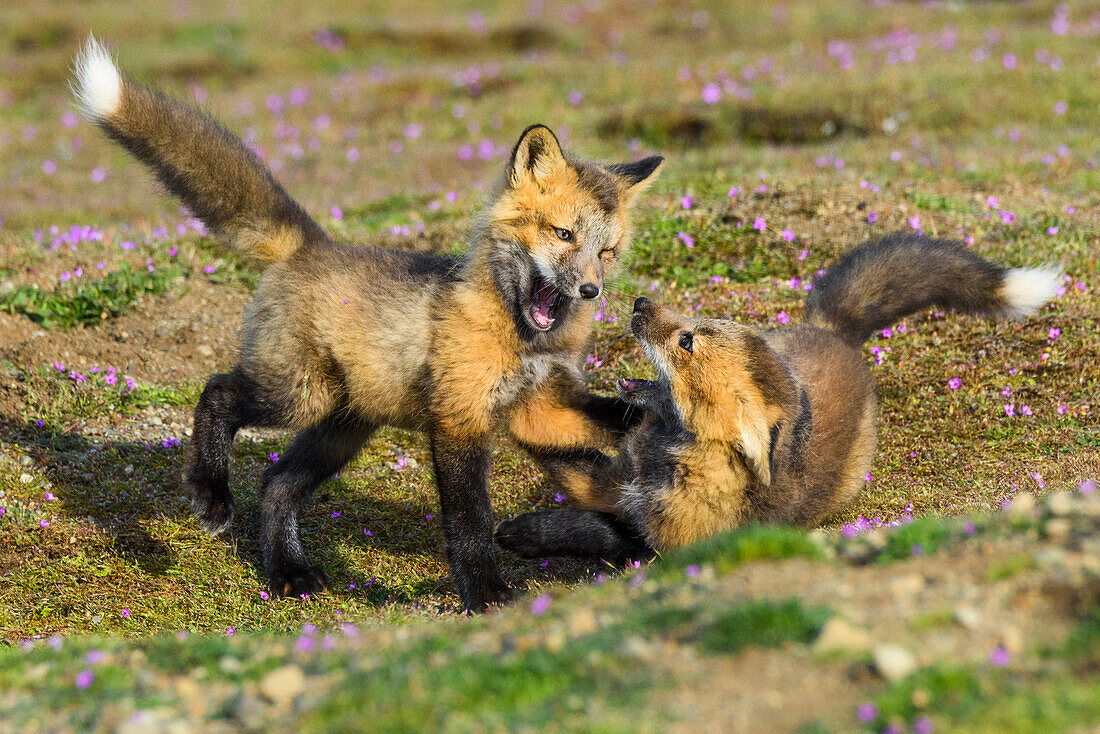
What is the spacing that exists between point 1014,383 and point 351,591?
5.30 m

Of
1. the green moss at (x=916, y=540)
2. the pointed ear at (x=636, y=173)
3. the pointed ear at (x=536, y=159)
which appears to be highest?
the pointed ear at (x=536, y=159)

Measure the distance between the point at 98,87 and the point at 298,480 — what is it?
9.30 feet

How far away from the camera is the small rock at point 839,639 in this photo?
3.26m

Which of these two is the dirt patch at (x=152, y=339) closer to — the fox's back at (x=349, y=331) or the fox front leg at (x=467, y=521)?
the fox's back at (x=349, y=331)

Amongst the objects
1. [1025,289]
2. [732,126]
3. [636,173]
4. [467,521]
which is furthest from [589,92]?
[467,521]

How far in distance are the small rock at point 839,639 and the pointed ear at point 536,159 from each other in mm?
3599

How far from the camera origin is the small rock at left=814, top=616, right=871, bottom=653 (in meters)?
3.26

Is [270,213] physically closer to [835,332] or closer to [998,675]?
[835,332]

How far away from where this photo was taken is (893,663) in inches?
123

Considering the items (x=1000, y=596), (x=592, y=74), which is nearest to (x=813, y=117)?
(x=592, y=74)

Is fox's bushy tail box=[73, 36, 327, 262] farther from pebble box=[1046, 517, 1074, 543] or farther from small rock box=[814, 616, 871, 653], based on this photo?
pebble box=[1046, 517, 1074, 543]

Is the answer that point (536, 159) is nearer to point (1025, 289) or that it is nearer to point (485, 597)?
point (485, 597)

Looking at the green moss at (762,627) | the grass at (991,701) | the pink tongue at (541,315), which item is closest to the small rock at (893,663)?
the grass at (991,701)

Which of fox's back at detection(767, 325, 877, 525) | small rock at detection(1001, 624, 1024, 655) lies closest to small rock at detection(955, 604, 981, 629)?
small rock at detection(1001, 624, 1024, 655)
